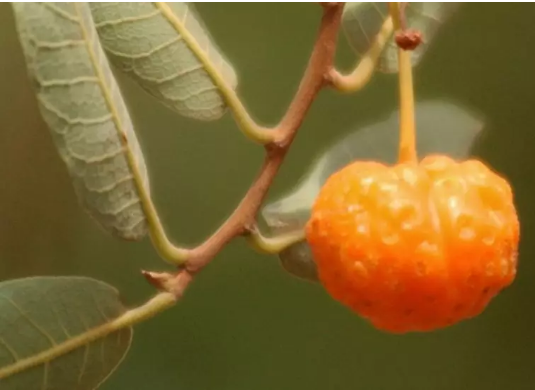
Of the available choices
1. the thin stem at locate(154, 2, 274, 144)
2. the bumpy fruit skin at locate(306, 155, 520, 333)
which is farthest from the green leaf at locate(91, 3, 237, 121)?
the bumpy fruit skin at locate(306, 155, 520, 333)

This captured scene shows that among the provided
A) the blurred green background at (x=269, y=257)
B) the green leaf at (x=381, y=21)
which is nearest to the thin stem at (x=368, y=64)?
the green leaf at (x=381, y=21)

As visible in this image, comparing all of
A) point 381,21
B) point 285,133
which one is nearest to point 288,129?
point 285,133

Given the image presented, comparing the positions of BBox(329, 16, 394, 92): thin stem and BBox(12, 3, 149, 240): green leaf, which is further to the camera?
BBox(329, 16, 394, 92): thin stem

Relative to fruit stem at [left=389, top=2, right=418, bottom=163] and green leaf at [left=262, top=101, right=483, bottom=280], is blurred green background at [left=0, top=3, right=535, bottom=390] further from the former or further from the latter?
fruit stem at [left=389, top=2, right=418, bottom=163]

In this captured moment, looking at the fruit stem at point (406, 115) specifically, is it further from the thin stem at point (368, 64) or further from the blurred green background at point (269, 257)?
the blurred green background at point (269, 257)

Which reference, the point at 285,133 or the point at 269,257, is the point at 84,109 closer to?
the point at 285,133

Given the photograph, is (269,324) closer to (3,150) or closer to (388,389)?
(388,389)
